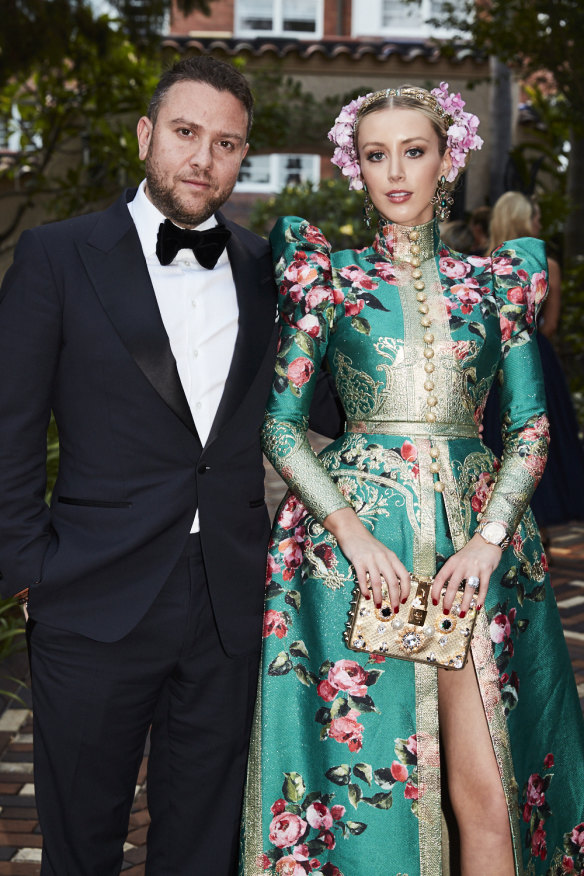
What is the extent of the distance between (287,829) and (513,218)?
168 inches

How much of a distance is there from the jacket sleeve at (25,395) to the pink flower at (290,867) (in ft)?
2.83

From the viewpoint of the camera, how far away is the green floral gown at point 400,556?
2312 mm

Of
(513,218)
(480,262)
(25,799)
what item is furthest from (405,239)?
(513,218)

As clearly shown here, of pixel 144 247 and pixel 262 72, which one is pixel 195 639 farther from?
pixel 262 72

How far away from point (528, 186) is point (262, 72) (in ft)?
20.2

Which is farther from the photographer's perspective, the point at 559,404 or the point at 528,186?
the point at 528,186

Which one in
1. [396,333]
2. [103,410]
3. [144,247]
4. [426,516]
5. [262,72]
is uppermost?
[262,72]

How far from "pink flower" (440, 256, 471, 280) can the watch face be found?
0.64 m

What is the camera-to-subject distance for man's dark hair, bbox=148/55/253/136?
240 centimetres

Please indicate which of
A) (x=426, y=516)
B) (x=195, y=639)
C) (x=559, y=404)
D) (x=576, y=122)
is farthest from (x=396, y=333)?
(x=576, y=122)

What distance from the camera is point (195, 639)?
2.38 metres

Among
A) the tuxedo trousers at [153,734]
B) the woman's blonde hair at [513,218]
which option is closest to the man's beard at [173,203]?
the tuxedo trousers at [153,734]

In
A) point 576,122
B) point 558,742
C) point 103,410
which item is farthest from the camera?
point 576,122

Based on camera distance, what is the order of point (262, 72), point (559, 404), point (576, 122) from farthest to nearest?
1. point (262, 72)
2. point (576, 122)
3. point (559, 404)
